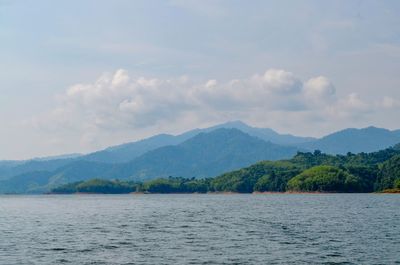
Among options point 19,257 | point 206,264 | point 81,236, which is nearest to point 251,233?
point 81,236

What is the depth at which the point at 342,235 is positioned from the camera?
87.6 m

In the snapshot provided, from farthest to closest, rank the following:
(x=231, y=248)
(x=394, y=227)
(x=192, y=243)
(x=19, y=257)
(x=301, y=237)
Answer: (x=394, y=227) < (x=301, y=237) < (x=192, y=243) < (x=231, y=248) < (x=19, y=257)

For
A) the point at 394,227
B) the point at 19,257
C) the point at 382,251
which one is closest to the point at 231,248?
the point at 382,251

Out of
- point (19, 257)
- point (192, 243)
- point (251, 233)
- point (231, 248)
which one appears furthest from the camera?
point (251, 233)

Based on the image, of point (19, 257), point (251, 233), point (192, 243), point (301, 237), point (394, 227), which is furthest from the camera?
point (394, 227)

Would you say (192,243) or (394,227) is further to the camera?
(394,227)

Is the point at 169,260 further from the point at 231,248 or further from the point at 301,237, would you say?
the point at 301,237

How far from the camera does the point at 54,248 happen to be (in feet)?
244

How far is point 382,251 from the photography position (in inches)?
2751

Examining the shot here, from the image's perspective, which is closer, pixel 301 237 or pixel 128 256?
pixel 128 256

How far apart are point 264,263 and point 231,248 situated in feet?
38.3

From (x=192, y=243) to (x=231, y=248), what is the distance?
7511mm

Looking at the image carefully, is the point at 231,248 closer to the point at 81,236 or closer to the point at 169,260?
the point at 169,260

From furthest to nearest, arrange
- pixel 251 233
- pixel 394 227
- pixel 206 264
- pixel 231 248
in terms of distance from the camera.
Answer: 1. pixel 394 227
2. pixel 251 233
3. pixel 231 248
4. pixel 206 264
